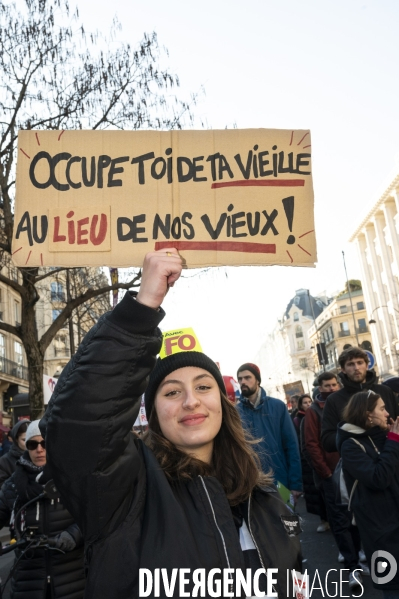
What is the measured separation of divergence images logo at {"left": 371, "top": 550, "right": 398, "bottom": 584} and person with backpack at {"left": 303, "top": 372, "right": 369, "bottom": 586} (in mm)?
1847

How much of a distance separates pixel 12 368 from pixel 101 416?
4030cm

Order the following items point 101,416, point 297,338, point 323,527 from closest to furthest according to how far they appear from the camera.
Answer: point 101,416
point 323,527
point 297,338

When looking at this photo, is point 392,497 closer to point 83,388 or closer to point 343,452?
point 343,452

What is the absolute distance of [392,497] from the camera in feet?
14.3

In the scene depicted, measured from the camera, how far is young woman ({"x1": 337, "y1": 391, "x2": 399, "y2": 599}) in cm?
416

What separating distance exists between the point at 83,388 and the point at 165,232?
5.32 feet

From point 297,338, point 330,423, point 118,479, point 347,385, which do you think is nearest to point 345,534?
point 330,423

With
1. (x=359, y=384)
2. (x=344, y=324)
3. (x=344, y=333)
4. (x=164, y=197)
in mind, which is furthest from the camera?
(x=344, y=324)

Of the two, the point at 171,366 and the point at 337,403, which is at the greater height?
the point at 337,403

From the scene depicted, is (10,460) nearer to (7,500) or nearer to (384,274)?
(7,500)

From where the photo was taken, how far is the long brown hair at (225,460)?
1.98 m

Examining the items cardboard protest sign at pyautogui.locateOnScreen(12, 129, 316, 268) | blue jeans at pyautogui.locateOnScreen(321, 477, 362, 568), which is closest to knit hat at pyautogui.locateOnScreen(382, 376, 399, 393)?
blue jeans at pyautogui.locateOnScreen(321, 477, 362, 568)

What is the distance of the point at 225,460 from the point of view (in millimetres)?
2176

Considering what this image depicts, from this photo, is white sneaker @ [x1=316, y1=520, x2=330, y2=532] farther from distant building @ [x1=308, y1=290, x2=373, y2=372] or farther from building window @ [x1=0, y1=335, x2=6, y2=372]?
distant building @ [x1=308, y1=290, x2=373, y2=372]
